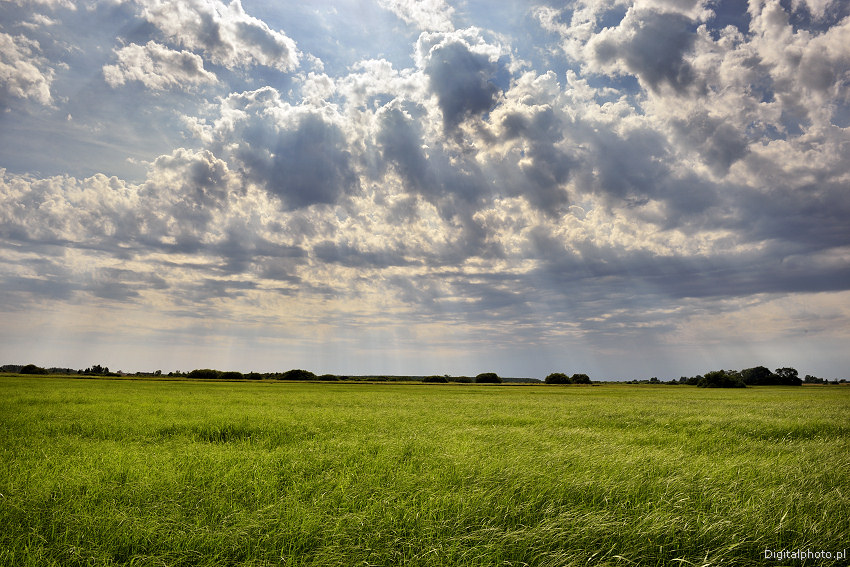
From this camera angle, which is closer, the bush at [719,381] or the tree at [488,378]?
the bush at [719,381]

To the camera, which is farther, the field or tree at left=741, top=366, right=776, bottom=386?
tree at left=741, top=366, right=776, bottom=386

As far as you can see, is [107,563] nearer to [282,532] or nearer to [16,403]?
[282,532]

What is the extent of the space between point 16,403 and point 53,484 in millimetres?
21399

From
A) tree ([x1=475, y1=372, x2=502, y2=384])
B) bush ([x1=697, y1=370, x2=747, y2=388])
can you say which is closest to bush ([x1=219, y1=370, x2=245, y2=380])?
tree ([x1=475, y1=372, x2=502, y2=384])

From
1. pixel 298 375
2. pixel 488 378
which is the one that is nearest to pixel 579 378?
pixel 488 378

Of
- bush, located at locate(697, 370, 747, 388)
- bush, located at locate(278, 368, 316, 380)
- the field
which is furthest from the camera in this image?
bush, located at locate(278, 368, 316, 380)

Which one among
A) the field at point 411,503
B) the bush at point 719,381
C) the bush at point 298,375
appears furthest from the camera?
the bush at point 298,375

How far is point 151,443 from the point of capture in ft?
40.5

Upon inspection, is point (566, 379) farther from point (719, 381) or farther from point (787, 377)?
point (787, 377)

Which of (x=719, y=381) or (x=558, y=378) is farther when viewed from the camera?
(x=558, y=378)

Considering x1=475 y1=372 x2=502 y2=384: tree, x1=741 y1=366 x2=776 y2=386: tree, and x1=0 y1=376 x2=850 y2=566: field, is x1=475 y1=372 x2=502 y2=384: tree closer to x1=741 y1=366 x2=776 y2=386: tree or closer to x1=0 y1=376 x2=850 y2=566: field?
x1=741 y1=366 x2=776 y2=386: tree

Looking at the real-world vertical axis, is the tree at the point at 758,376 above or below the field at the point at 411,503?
below

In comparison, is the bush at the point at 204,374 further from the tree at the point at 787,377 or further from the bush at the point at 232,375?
the tree at the point at 787,377

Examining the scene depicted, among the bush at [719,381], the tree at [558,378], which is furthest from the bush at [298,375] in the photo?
the bush at [719,381]
